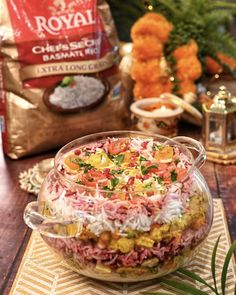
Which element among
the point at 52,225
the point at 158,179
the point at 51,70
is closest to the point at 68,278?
the point at 52,225

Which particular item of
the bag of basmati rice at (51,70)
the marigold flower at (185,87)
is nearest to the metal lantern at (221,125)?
the marigold flower at (185,87)

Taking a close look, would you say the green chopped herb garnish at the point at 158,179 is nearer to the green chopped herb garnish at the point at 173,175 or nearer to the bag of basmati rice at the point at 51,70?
the green chopped herb garnish at the point at 173,175

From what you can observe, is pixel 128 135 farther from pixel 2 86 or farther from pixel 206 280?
pixel 2 86

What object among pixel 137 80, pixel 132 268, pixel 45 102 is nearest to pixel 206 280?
pixel 132 268

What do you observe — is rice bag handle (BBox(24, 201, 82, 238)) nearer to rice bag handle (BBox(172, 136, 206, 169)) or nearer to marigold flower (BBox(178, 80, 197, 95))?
rice bag handle (BBox(172, 136, 206, 169))

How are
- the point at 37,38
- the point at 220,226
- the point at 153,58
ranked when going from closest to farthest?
the point at 220,226 → the point at 37,38 → the point at 153,58

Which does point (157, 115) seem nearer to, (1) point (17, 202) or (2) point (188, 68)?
(2) point (188, 68)
